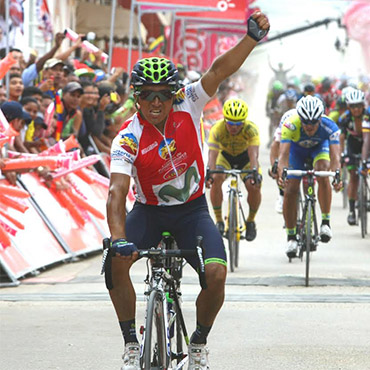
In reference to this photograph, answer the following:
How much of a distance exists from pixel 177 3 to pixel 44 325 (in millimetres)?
14053

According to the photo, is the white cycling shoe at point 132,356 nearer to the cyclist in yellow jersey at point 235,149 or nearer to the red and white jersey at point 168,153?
the red and white jersey at point 168,153

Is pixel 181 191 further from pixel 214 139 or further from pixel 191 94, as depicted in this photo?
pixel 214 139

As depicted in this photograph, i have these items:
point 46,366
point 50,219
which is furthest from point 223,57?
point 50,219

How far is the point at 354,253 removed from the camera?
13.9 meters

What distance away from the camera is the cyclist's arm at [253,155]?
13231 mm

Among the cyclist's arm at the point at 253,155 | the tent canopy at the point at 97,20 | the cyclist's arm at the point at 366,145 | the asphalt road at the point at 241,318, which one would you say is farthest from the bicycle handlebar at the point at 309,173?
the tent canopy at the point at 97,20

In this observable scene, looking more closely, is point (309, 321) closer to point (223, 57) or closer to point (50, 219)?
point (223, 57)

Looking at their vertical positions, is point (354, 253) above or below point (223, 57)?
below

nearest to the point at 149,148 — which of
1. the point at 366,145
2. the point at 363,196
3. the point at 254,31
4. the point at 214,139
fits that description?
the point at 254,31

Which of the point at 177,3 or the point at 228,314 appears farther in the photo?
the point at 177,3

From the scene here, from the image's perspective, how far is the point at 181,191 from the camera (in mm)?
6734

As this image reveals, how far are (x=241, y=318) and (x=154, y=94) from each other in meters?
3.40

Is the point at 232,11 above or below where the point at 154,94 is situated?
above

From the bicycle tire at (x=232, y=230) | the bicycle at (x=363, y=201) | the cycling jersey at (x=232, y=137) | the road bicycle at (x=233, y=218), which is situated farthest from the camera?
the bicycle at (x=363, y=201)
